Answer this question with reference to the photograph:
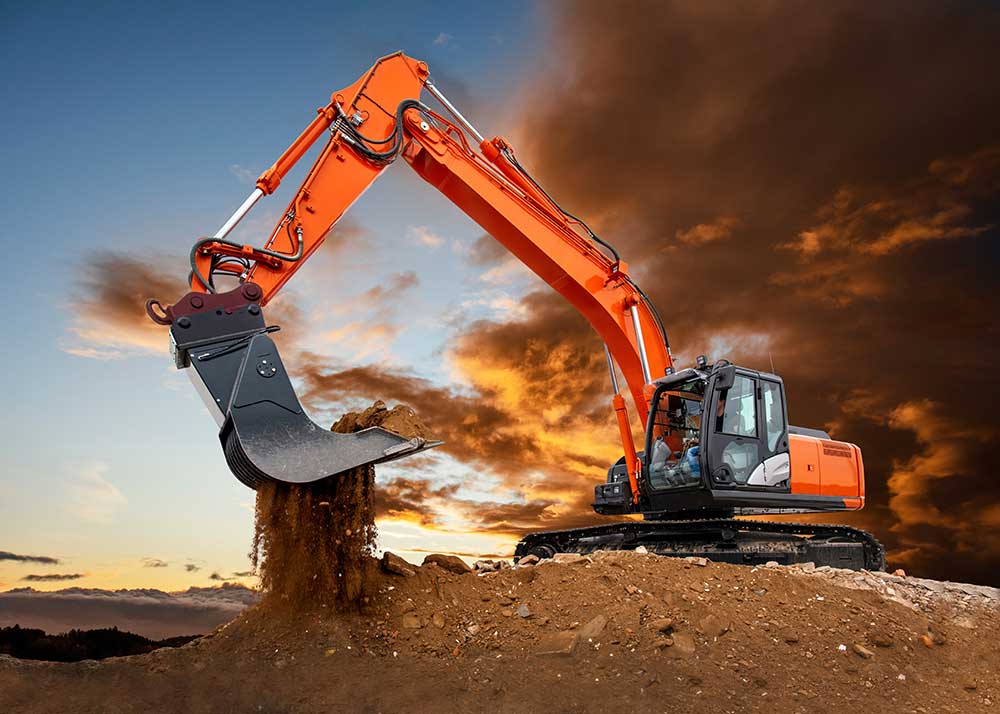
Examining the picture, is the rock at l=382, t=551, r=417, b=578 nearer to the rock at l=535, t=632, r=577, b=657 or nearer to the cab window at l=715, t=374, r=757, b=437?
the rock at l=535, t=632, r=577, b=657

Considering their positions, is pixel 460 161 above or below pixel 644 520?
above

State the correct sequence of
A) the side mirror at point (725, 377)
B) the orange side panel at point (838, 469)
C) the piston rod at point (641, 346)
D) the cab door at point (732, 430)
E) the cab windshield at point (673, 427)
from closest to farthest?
1. the cab door at point (732, 430)
2. the side mirror at point (725, 377)
3. the cab windshield at point (673, 427)
4. the orange side panel at point (838, 469)
5. the piston rod at point (641, 346)

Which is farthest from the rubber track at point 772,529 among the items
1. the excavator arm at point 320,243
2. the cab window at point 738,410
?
the cab window at point 738,410

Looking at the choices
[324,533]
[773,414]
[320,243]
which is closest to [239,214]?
[320,243]

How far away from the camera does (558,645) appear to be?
6.27 m

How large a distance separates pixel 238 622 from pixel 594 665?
11.0ft

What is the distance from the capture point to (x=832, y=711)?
5.51 metres

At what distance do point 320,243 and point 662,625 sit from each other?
15.9 ft

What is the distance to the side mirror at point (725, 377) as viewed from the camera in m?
8.57

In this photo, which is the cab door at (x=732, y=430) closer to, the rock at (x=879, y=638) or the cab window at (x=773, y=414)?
the cab window at (x=773, y=414)

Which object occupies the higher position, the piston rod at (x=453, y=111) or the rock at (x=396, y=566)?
the piston rod at (x=453, y=111)

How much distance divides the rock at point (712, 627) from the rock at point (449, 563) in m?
2.52

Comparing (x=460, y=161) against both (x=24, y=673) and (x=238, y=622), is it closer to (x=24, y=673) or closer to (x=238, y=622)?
(x=238, y=622)

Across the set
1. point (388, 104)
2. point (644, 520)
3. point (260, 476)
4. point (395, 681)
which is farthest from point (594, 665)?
point (388, 104)
